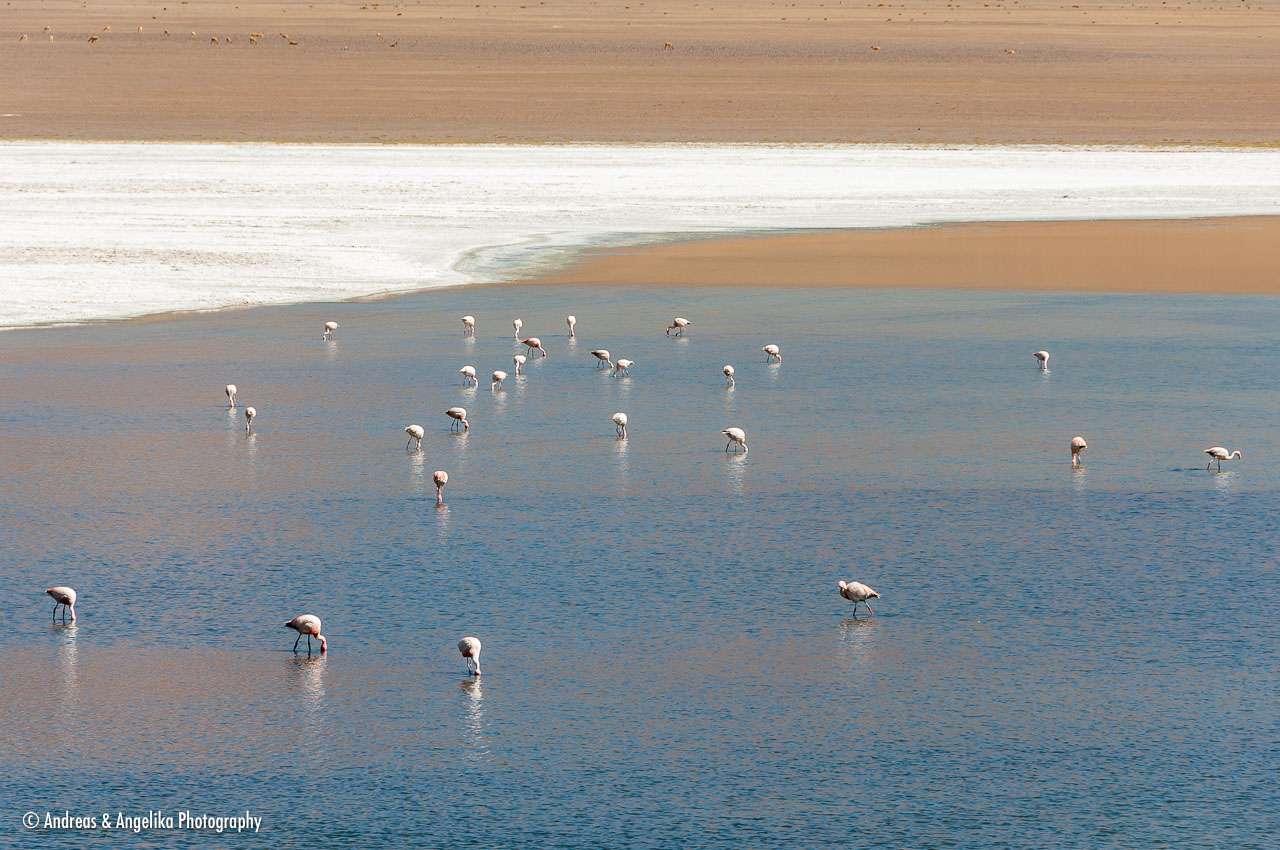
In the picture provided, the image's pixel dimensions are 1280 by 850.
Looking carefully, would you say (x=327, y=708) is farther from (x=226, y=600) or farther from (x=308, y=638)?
(x=226, y=600)

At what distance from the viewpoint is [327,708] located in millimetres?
10023

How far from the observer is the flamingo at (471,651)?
10461 millimetres

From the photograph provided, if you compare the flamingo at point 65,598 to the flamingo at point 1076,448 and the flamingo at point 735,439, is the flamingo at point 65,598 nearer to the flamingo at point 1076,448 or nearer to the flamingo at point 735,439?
the flamingo at point 735,439

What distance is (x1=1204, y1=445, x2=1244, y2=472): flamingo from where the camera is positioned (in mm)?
15594

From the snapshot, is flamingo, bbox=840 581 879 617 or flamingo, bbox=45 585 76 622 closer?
flamingo, bbox=45 585 76 622

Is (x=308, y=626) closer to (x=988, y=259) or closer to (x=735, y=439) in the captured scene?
(x=735, y=439)

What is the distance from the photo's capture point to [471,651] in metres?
10.5

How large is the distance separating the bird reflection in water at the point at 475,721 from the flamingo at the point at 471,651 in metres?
0.10

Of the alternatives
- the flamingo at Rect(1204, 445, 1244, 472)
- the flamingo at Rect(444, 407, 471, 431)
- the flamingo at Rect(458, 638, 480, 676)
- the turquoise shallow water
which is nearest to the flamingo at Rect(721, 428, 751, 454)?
the turquoise shallow water

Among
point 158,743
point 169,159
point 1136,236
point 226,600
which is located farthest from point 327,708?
point 169,159

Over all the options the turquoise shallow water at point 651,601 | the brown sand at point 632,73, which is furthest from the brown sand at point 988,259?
the brown sand at point 632,73

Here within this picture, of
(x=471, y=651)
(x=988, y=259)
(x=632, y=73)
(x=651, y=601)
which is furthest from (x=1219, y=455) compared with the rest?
(x=632, y=73)

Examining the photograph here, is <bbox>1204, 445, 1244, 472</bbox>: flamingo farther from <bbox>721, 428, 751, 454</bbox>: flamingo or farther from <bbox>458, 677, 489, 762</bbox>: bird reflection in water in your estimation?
<bbox>458, 677, 489, 762</bbox>: bird reflection in water

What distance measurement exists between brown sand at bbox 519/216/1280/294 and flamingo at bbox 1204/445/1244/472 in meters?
12.3
